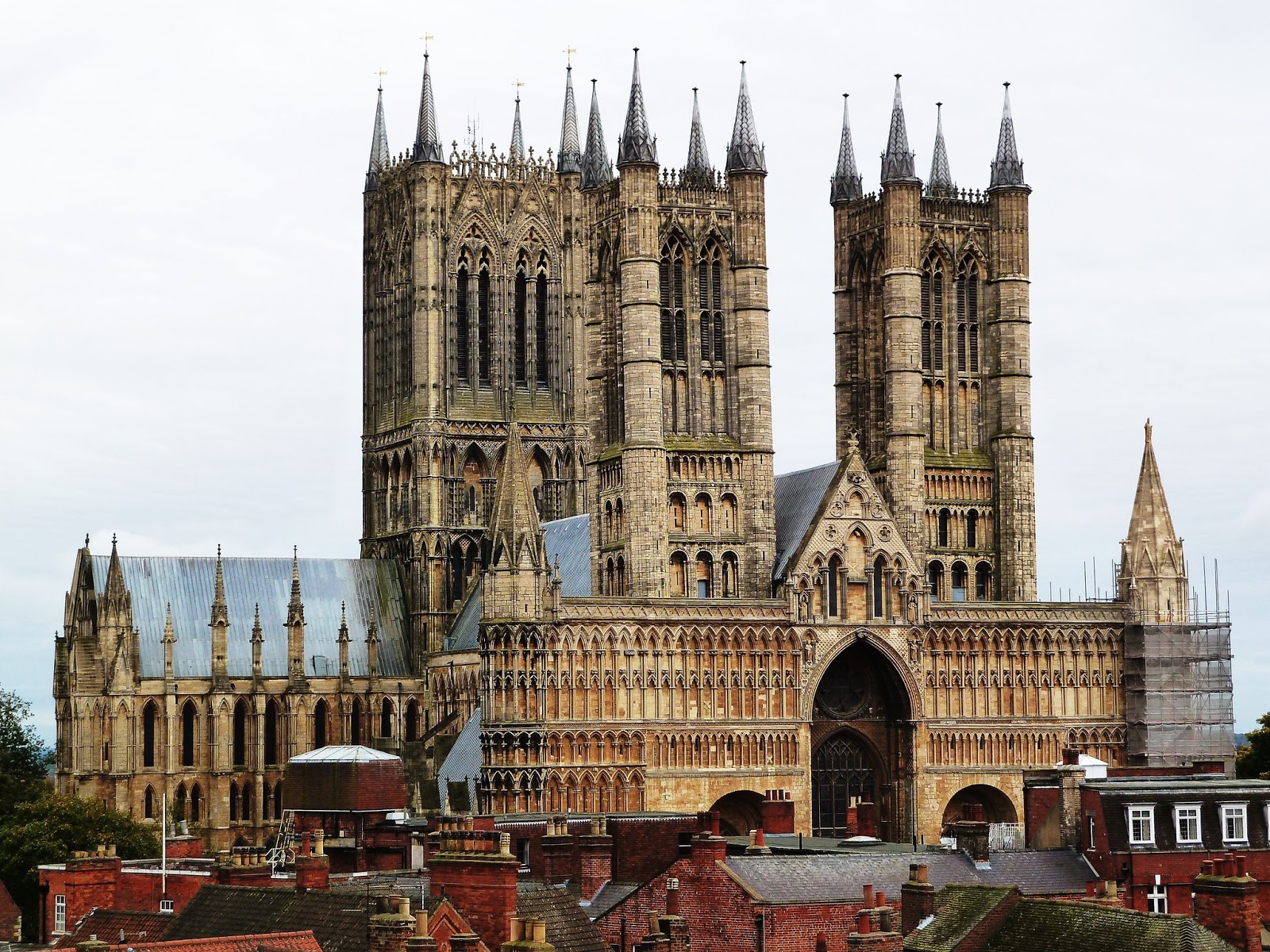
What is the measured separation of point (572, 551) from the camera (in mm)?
106188

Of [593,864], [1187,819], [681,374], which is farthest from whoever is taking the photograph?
[681,374]

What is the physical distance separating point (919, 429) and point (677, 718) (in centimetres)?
1620

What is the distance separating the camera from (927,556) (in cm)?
10225

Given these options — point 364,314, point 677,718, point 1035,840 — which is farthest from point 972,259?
point 1035,840

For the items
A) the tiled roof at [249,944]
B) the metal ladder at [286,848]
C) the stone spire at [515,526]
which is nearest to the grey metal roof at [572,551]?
the stone spire at [515,526]

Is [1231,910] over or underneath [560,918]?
underneath

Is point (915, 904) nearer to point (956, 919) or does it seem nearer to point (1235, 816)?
point (956, 919)

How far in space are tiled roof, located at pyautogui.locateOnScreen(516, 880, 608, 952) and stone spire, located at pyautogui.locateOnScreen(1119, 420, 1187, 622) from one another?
59152 millimetres

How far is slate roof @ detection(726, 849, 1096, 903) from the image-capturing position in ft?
178

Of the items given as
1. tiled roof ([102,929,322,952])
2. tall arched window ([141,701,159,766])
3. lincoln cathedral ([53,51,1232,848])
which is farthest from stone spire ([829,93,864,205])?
tiled roof ([102,929,322,952])

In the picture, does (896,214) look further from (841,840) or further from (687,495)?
(841,840)

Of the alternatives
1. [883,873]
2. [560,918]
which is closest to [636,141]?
[883,873]

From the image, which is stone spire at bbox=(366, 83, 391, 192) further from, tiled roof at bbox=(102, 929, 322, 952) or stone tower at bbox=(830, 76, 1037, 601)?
tiled roof at bbox=(102, 929, 322, 952)

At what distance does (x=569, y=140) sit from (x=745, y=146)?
26184 millimetres
